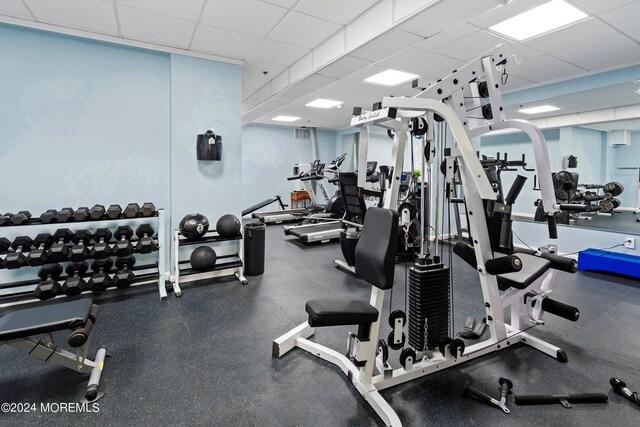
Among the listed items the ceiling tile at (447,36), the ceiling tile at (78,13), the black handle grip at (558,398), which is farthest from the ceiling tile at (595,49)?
the ceiling tile at (78,13)

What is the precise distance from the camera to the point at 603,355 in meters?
2.31

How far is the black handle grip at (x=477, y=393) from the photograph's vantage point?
179 centimetres

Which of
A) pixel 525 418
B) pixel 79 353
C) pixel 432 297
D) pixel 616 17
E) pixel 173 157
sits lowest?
pixel 525 418

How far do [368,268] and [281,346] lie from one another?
0.96 m

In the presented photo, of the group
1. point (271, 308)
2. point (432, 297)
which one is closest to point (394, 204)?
point (432, 297)

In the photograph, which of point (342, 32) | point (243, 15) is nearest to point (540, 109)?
point (342, 32)

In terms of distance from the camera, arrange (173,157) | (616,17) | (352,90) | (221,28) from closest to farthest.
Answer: (616,17) < (221,28) < (173,157) < (352,90)

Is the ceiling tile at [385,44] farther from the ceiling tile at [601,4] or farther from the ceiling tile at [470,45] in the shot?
the ceiling tile at [601,4]

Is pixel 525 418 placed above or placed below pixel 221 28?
below

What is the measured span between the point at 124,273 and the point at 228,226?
1150 mm

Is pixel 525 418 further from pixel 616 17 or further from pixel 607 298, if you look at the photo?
pixel 616 17

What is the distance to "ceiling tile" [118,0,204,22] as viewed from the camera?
279cm

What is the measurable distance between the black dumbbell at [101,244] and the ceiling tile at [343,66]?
3096 mm

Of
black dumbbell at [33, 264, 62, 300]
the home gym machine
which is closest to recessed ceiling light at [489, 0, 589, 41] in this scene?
the home gym machine
